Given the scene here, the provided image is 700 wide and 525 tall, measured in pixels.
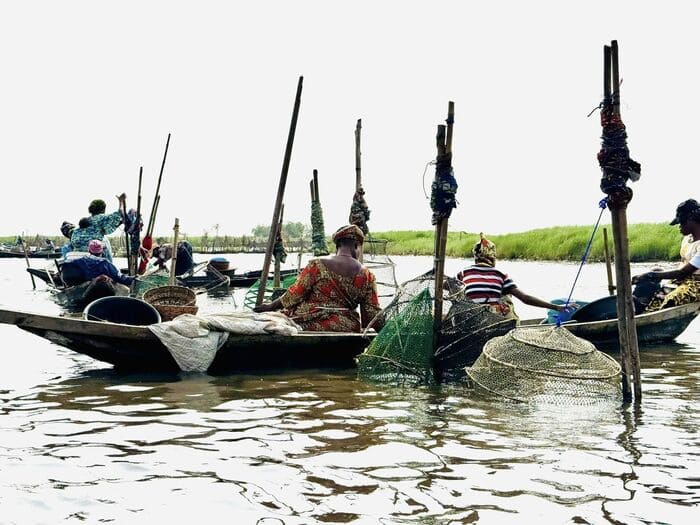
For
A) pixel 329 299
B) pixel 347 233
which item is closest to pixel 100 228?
pixel 329 299

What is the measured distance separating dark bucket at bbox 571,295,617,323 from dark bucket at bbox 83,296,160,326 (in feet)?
14.9

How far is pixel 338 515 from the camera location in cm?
325

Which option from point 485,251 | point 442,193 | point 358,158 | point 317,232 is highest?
point 358,158

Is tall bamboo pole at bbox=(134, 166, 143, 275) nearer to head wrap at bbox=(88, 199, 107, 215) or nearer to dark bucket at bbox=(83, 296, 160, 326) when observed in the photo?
head wrap at bbox=(88, 199, 107, 215)

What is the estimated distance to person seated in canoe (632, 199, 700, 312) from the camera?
8.38 metres

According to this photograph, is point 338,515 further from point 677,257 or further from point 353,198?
point 677,257

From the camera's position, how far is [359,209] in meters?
10.7

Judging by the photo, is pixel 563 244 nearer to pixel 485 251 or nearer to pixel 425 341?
pixel 485 251

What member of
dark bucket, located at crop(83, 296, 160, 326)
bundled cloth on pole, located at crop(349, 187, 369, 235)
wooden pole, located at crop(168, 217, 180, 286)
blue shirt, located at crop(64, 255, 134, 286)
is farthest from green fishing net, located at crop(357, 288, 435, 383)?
blue shirt, located at crop(64, 255, 134, 286)

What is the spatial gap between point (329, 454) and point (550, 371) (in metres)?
2.01

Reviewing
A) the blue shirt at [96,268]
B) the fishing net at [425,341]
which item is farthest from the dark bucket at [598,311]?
the blue shirt at [96,268]

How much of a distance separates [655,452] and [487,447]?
0.87m

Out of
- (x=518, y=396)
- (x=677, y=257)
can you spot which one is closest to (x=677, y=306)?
(x=518, y=396)

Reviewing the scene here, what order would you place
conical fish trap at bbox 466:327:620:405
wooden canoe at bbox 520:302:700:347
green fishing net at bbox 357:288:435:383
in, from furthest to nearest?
1. wooden canoe at bbox 520:302:700:347
2. green fishing net at bbox 357:288:435:383
3. conical fish trap at bbox 466:327:620:405
